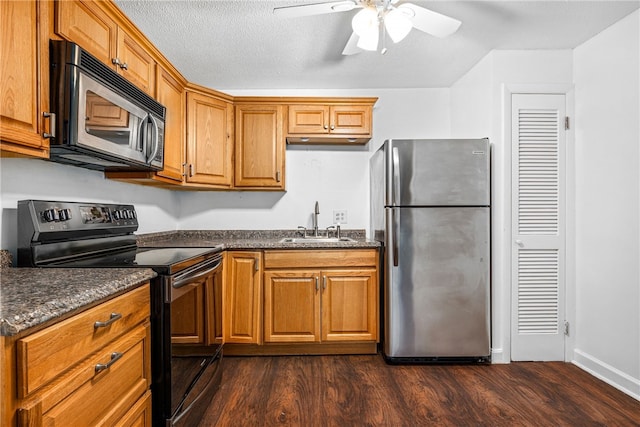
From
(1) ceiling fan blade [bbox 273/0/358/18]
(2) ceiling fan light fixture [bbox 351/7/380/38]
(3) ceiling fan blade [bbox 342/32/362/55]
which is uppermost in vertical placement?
(3) ceiling fan blade [bbox 342/32/362/55]

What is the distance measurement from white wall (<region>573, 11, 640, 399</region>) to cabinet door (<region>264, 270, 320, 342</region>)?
6.30 ft

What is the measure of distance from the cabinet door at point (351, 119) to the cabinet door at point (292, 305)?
1.26 metres

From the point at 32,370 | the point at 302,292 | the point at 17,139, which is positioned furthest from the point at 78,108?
the point at 302,292

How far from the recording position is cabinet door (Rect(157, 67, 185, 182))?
211cm

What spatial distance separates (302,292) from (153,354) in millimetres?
1276

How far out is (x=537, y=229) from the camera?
94.4 inches

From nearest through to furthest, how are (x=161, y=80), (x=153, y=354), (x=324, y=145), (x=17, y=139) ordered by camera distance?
(x=17, y=139), (x=153, y=354), (x=161, y=80), (x=324, y=145)

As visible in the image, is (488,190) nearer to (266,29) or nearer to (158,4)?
(266,29)

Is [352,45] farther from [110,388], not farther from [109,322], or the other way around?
[110,388]

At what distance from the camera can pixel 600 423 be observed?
169cm

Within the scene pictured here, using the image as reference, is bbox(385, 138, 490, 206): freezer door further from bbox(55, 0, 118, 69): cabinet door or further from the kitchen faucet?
bbox(55, 0, 118, 69): cabinet door

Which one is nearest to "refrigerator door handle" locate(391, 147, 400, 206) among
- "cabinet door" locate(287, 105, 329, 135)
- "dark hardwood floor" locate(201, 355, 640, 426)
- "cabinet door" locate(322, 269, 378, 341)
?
"cabinet door" locate(322, 269, 378, 341)

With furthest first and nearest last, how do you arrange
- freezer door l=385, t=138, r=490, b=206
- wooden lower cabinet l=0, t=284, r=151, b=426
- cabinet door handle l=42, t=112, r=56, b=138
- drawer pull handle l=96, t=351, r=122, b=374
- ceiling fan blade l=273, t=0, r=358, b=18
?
freezer door l=385, t=138, r=490, b=206 < ceiling fan blade l=273, t=0, r=358, b=18 < cabinet door handle l=42, t=112, r=56, b=138 < drawer pull handle l=96, t=351, r=122, b=374 < wooden lower cabinet l=0, t=284, r=151, b=426

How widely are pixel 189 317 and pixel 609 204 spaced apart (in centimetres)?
263
